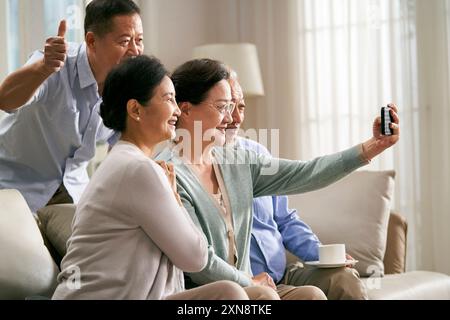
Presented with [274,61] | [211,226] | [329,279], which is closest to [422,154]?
[274,61]

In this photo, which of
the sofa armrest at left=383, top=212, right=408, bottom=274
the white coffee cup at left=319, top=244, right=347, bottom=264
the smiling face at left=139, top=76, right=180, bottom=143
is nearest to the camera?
the smiling face at left=139, top=76, right=180, bottom=143

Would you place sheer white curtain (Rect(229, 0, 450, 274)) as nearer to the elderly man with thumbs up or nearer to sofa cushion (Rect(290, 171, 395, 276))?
sofa cushion (Rect(290, 171, 395, 276))

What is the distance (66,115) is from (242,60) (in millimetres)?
2092

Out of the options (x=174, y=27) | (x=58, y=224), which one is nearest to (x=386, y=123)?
(x=58, y=224)

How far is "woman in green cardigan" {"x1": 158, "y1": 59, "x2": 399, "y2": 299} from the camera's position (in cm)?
198

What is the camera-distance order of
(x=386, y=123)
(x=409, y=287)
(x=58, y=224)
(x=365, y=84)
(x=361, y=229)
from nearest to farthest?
(x=386, y=123), (x=58, y=224), (x=409, y=287), (x=361, y=229), (x=365, y=84)

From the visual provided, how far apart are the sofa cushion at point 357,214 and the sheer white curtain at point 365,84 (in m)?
1.21

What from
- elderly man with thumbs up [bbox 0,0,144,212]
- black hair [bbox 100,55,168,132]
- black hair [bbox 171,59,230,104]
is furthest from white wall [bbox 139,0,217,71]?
black hair [bbox 100,55,168,132]

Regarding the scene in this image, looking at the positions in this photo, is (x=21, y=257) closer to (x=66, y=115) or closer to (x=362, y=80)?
(x=66, y=115)

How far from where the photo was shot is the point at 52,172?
2.51m

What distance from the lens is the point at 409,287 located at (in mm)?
2648

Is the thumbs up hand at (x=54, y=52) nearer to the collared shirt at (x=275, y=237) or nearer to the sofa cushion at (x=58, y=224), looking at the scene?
the sofa cushion at (x=58, y=224)

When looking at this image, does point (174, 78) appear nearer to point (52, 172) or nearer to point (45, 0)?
point (52, 172)

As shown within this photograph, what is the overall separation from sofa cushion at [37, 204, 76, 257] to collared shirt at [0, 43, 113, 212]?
8.8 inches
